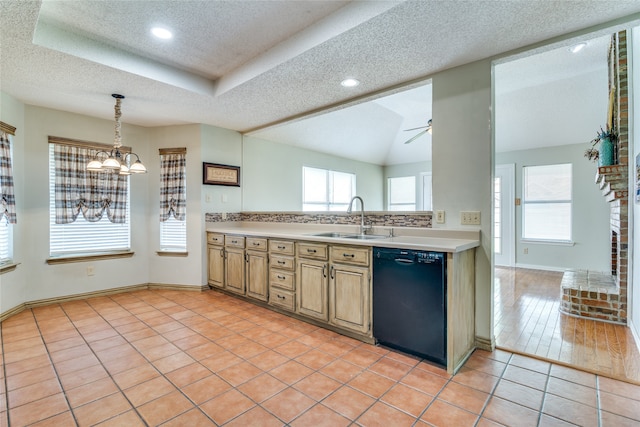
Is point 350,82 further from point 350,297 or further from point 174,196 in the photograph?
point 174,196

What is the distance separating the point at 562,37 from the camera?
7.12 feet

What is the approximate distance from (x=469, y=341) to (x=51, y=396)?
2865 mm

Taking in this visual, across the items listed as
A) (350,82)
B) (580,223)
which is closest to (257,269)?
(350,82)

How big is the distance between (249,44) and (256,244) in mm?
2015

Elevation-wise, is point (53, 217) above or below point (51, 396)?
above

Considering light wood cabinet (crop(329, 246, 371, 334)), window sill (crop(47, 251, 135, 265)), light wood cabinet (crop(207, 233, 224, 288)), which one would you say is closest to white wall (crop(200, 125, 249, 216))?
light wood cabinet (crop(207, 233, 224, 288))

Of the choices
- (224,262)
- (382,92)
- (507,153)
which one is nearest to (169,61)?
(382,92)

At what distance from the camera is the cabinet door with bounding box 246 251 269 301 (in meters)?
3.47

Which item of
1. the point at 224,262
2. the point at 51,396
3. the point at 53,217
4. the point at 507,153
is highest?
the point at 507,153

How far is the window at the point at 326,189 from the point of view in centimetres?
612

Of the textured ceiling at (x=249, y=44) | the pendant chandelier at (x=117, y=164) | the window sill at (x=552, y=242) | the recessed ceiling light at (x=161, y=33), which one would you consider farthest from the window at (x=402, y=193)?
the recessed ceiling light at (x=161, y=33)

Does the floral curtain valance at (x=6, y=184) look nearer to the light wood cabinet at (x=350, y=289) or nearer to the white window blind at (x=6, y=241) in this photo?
the white window blind at (x=6, y=241)

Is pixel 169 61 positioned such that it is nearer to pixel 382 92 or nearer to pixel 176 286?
pixel 382 92

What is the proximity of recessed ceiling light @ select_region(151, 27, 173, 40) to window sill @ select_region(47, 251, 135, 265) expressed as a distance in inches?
117
